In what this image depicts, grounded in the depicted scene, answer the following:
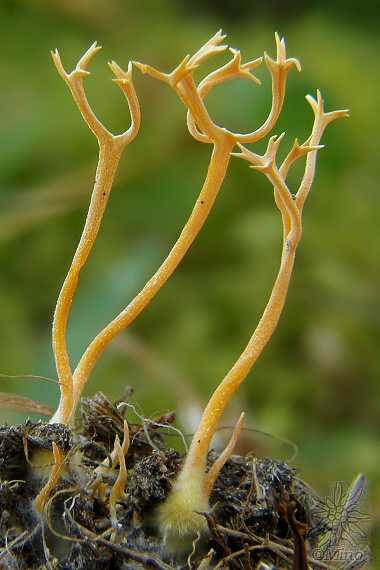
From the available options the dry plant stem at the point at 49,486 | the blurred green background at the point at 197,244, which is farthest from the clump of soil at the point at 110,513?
the blurred green background at the point at 197,244

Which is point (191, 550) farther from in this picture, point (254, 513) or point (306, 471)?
point (306, 471)

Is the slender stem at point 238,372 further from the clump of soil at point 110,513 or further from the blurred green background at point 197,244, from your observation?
the blurred green background at point 197,244

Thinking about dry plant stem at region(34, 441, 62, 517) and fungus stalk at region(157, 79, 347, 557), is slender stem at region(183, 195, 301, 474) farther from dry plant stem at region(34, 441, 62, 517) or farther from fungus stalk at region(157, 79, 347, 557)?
dry plant stem at region(34, 441, 62, 517)

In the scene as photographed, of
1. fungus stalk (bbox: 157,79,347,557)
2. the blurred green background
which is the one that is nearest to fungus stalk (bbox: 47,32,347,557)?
fungus stalk (bbox: 157,79,347,557)

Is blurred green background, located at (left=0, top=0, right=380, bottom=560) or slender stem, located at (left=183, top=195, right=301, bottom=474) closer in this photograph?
slender stem, located at (left=183, top=195, right=301, bottom=474)

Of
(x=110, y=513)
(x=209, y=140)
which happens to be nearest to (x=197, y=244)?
(x=209, y=140)
